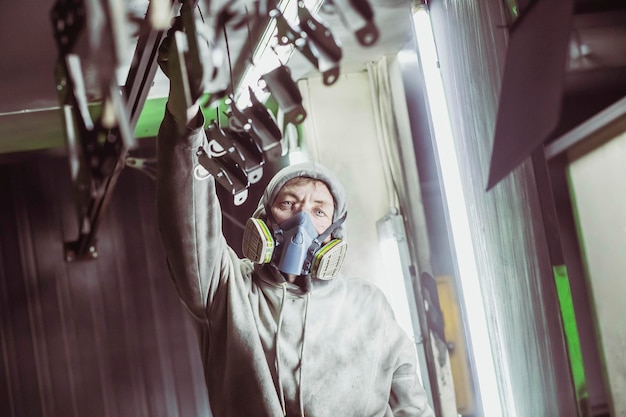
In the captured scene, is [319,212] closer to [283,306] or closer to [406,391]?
[283,306]

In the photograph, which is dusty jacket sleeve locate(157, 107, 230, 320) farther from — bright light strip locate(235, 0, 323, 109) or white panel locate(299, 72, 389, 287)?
white panel locate(299, 72, 389, 287)

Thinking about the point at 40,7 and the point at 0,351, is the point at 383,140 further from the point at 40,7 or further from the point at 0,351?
the point at 0,351

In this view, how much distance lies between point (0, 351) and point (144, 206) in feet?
4.54

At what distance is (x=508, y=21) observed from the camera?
2.40 metres

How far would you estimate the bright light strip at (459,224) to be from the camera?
2672mm

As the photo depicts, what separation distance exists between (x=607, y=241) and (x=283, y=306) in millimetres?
2138

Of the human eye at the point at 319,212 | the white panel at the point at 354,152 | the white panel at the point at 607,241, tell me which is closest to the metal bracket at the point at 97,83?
the human eye at the point at 319,212

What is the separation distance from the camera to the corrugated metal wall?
5.03m

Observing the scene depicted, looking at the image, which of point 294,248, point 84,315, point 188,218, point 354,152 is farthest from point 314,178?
point 84,315

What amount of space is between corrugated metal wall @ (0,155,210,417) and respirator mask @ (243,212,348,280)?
9.53ft

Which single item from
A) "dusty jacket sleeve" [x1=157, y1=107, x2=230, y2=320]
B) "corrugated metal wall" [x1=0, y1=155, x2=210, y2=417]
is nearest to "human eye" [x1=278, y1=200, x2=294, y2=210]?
"dusty jacket sleeve" [x1=157, y1=107, x2=230, y2=320]

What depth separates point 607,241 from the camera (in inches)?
151

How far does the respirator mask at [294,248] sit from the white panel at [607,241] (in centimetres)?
172

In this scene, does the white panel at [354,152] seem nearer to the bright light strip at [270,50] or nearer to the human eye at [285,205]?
the bright light strip at [270,50]
